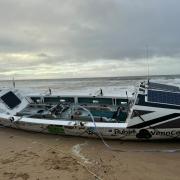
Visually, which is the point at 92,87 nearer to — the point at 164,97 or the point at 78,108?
the point at 78,108

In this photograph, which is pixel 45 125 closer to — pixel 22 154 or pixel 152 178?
pixel 22 154

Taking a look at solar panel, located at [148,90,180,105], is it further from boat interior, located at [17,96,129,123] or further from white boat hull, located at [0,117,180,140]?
boat interior, located at [17,96,129,123]

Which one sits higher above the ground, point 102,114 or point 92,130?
point 102,114

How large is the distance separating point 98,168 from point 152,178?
1.34 metres

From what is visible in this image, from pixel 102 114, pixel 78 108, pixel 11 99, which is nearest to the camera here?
pixel 102 114

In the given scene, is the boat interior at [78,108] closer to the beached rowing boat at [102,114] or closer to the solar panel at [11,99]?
the beached rowing boat at [102,114]

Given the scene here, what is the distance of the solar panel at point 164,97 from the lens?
8.60 metres

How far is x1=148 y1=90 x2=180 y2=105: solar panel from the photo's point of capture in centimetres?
860

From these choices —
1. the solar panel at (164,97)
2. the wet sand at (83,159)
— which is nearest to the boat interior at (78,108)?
the wet sand at (83,159)

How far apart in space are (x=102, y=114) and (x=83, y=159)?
358 centimetres

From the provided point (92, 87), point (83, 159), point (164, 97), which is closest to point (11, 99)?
point (83, 159)

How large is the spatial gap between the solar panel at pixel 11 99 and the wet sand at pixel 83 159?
92.7 inches

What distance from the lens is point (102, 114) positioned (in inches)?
428

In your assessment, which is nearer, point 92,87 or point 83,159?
point 83,159
